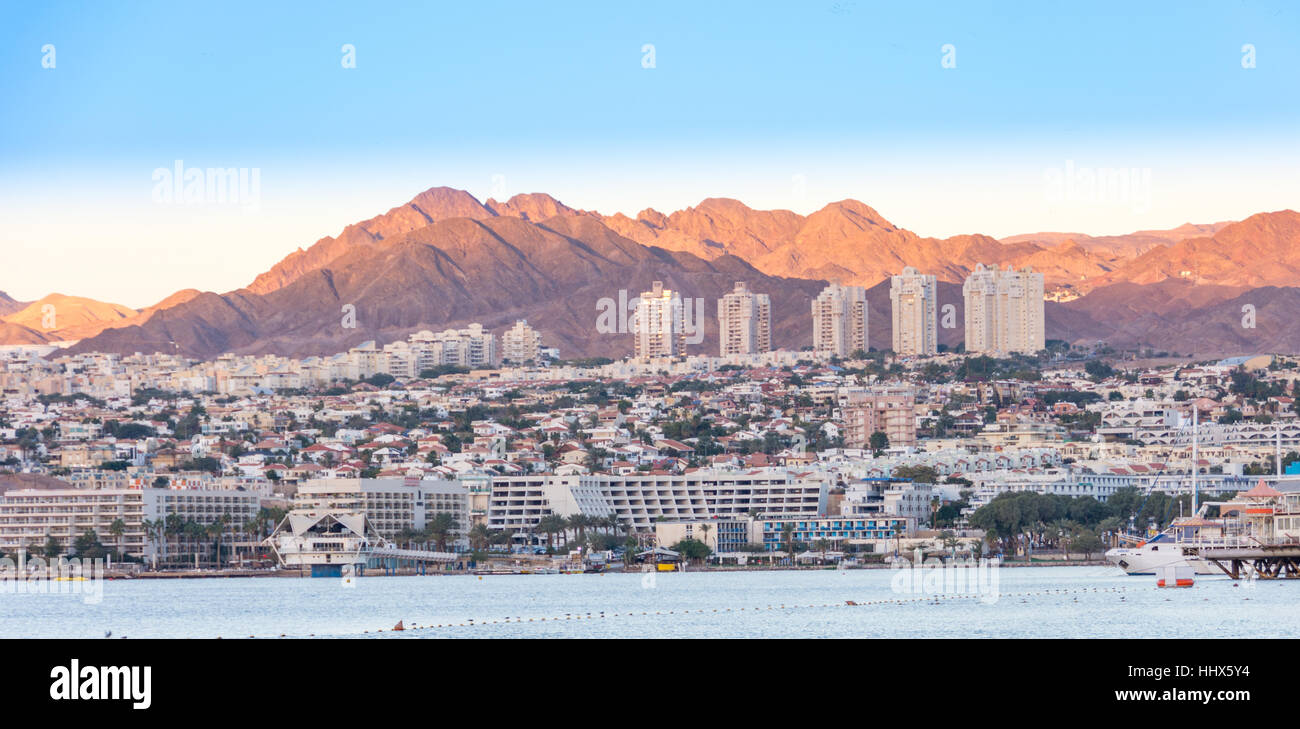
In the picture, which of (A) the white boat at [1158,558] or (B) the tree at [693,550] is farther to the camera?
(B) the tree at [693,550]

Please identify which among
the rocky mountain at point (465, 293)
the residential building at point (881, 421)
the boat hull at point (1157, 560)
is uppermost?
the rocky mountain at point (465, 293)

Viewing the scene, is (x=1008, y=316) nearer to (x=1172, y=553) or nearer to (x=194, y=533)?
(x=194, y=533)

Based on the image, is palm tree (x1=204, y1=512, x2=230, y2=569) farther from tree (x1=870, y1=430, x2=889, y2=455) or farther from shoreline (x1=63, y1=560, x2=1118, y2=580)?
tree (x1=870, y1=430, x2=889, y2=455)

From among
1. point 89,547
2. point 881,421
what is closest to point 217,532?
point 89,547

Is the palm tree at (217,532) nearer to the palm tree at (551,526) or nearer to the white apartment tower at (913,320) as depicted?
the palm tree at (551,526)

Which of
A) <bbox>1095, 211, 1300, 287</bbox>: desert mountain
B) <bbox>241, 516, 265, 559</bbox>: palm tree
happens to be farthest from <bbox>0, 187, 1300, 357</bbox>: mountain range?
<bbox>241, 516, 265, 559</bbox>: palm tree

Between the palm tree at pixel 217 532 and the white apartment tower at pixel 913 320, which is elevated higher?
the white apartment tower at pixel 913 320

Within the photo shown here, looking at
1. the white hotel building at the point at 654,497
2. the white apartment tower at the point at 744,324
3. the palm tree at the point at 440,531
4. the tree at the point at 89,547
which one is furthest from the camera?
the white apartment tower at the point at 744,324

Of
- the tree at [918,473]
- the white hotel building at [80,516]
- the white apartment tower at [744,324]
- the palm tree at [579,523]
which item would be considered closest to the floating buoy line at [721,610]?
the palm tree at [579,523]

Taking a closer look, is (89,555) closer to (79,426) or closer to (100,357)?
(79,426)
